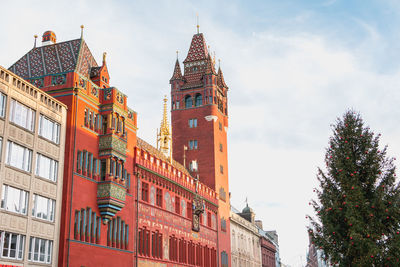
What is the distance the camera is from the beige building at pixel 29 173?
30641 mm

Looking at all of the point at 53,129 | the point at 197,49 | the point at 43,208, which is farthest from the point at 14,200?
the point at 197,49

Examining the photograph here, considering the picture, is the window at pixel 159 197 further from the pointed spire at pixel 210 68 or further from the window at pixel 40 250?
the pointed spire at pixel 210 68

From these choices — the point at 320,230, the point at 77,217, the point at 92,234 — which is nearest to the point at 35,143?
the point at 77,217

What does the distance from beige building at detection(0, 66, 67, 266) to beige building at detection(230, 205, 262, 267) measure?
4530 centimetres

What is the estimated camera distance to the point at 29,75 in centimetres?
4216

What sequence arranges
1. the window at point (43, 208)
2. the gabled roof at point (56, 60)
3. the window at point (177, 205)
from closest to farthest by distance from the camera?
the window at point (43, 208) < the gabled roof at point (56, 60) < the window at point (177, 205)

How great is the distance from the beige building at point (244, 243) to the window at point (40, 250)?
149 ft

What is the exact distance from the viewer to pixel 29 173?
32.7 metres

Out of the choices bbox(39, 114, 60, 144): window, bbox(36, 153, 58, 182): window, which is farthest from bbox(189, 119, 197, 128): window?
bbox(36, 153, 58, 182): window

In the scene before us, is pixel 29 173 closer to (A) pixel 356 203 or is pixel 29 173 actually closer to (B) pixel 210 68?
(A) pixel 356 203

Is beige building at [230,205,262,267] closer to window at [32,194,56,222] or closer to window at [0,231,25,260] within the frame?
window at [32,194,56,222]

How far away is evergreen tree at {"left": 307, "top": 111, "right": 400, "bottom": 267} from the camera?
2984cm

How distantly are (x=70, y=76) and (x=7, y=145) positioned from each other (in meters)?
9.33

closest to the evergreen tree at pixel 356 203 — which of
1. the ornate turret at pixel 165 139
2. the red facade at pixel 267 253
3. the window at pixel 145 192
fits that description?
the window at pixel 145 192
